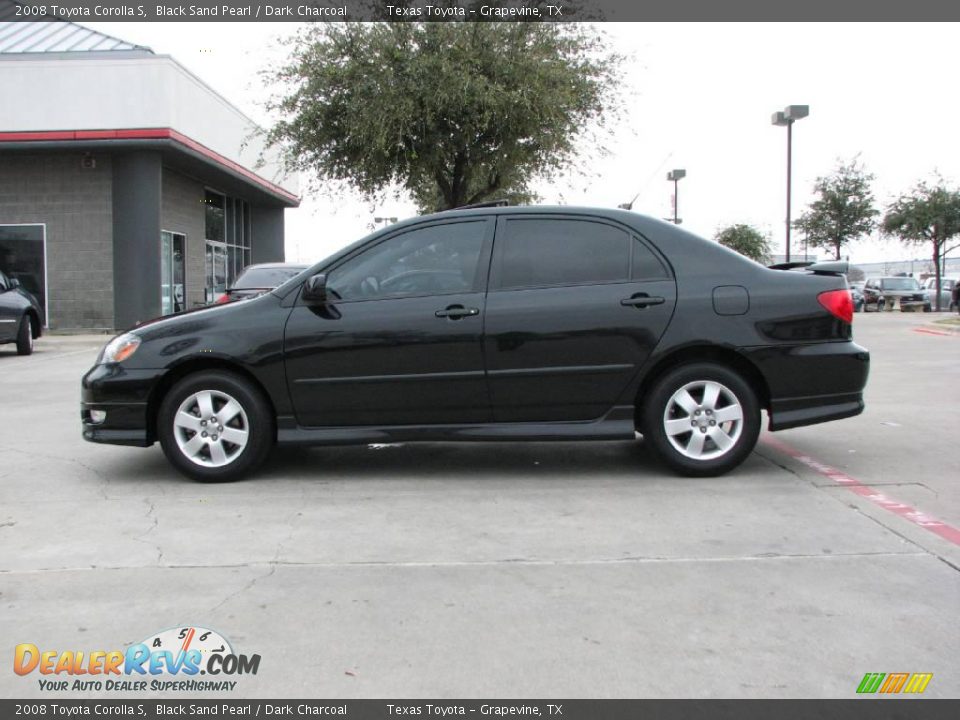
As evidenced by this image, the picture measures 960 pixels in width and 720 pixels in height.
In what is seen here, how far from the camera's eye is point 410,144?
69.2 feet

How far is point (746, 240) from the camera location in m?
42.4

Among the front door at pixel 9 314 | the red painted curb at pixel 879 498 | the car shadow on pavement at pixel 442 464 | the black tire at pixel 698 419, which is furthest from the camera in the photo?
the front door at pixel 9 314

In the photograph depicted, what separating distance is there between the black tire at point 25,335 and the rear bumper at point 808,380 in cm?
1388

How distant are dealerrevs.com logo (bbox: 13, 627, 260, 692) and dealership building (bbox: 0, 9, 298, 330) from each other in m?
19.5

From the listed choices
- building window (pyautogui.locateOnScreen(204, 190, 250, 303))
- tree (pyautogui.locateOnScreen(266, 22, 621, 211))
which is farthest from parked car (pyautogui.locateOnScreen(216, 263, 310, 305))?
building window (pyautogui.locateOnScreen(204, 190, 250, 303))

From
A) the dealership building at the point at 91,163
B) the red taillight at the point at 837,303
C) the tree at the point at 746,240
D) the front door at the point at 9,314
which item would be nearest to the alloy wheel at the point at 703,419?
the red taillight at the point at 837,303

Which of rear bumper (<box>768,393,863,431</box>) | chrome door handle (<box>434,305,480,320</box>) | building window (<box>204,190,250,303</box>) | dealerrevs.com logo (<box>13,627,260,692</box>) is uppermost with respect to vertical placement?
building window (<box>204,190,250,303</box>)

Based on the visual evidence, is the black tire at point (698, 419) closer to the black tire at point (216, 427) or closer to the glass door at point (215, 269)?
the black tire at point (216, 427)

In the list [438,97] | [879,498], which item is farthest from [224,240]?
[879,498]

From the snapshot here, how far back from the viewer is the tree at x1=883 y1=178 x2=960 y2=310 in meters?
41.3

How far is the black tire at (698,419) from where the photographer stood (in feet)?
18.4

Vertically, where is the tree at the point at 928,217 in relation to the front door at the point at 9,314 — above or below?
above

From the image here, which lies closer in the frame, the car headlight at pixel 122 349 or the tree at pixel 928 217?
the car headlight at pixel 122 349

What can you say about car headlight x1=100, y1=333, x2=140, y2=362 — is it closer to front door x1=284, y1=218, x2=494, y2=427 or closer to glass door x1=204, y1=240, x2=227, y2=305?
front door x1=284, y1=218, x2=494, y2=427
